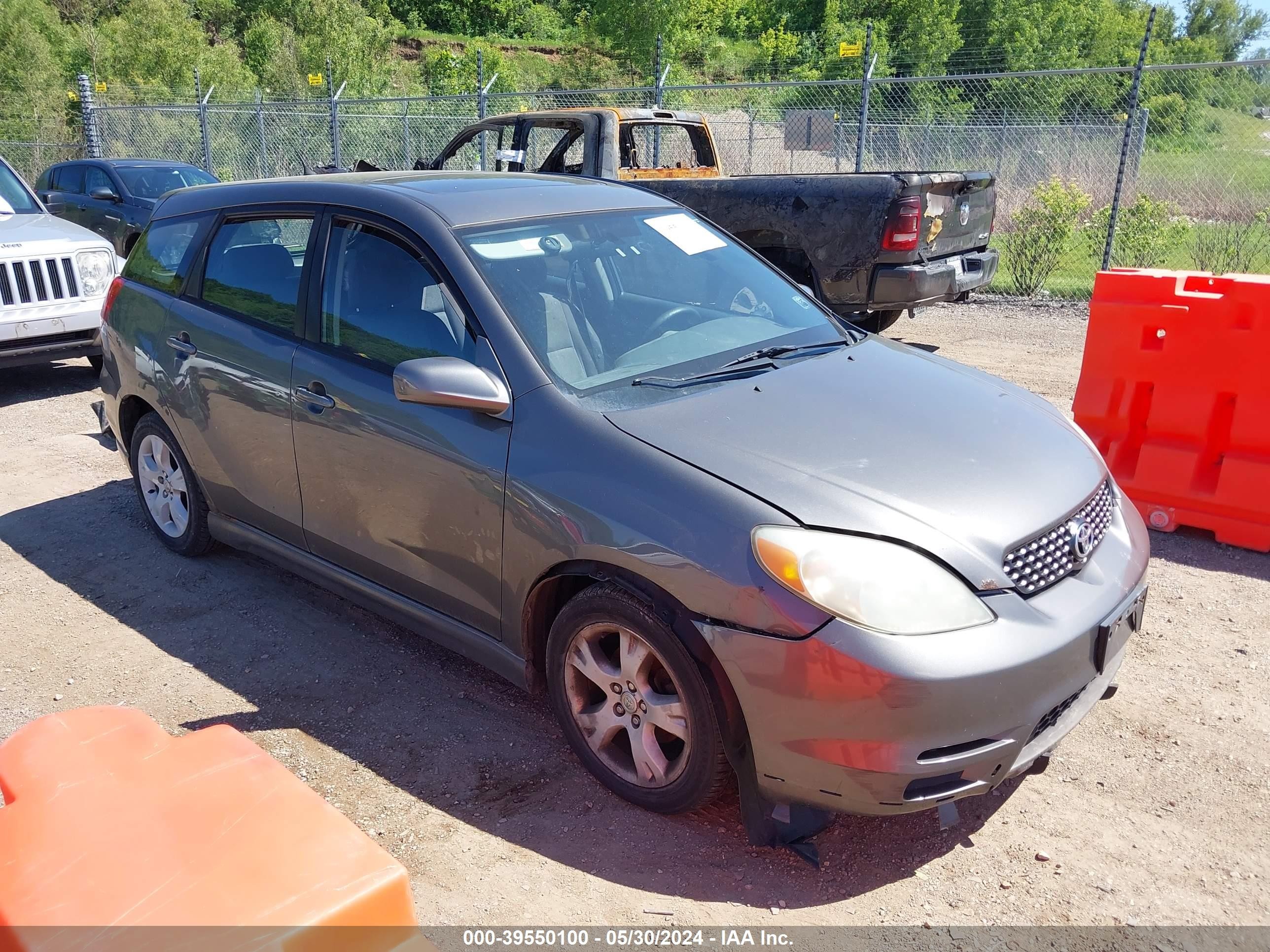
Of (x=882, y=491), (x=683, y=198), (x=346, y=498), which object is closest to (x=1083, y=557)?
(x=882, y=491)

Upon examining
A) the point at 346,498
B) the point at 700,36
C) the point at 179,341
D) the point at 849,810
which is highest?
the point at 700,36

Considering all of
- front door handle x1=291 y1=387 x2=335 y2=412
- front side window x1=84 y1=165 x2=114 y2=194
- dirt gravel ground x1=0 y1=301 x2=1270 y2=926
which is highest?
front door handle x1=291 y1=387 x2=335 y2=412

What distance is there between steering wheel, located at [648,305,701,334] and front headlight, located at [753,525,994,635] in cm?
121

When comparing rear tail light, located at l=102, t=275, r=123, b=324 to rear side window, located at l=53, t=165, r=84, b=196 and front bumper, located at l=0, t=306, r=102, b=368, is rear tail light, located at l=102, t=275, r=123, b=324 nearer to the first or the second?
front bumper, located at l=0, t=306, r=102, b=368

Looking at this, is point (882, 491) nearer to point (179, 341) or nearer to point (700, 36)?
point (179, 341)

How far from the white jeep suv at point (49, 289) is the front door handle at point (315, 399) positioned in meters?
4.89

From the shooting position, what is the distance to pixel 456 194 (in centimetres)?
381

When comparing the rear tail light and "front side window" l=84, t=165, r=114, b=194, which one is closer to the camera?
the rear tail light

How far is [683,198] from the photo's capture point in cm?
888

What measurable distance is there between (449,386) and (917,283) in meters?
5.64

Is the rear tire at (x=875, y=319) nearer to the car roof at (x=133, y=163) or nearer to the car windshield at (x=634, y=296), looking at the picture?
the car windshield at (x=634, y=296)

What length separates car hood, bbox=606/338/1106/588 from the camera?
268 cm

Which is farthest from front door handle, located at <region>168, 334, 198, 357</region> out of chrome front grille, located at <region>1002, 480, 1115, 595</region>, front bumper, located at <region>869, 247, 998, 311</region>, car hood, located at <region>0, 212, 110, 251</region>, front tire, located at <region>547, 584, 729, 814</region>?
front bumper, located at <region>869, 247, 998, 311</region>

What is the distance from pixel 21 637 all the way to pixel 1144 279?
17.7 feet
